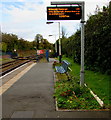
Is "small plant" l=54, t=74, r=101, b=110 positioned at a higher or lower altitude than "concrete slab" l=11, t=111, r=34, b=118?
higher

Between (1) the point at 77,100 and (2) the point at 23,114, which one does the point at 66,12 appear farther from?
(2) the point at 23,114

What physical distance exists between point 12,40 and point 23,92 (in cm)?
5065

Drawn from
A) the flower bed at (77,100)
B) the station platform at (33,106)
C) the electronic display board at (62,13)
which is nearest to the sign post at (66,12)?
the electronic display board at (62,13)

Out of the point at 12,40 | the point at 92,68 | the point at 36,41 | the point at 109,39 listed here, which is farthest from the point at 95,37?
the point at 36,41

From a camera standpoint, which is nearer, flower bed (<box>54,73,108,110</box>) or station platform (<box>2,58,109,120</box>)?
station platform (<box>2,58,109,120</box>)

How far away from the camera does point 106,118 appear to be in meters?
4.38

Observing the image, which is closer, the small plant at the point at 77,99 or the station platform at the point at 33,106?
the station platform at the point at 33,106

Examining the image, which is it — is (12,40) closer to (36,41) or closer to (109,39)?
(36,41)

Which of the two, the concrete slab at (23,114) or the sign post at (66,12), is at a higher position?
the sign post at (66,12)

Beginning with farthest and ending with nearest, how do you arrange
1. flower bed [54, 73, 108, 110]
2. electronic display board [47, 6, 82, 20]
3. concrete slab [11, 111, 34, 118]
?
electronic display board [47, 6, 82, 20]
flower bed [54, 73, 108, 110]
concrete slab [11, 111, 34, 118]

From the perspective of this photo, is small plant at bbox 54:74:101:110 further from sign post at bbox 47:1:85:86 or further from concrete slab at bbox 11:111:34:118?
sign post at bbox 47:1:85:86

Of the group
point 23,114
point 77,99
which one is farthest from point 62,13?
point 23,114

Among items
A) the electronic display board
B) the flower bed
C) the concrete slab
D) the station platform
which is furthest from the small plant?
the electronic display board

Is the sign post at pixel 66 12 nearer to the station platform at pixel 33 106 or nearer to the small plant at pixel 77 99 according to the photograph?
the small plant at pixel 77 99
